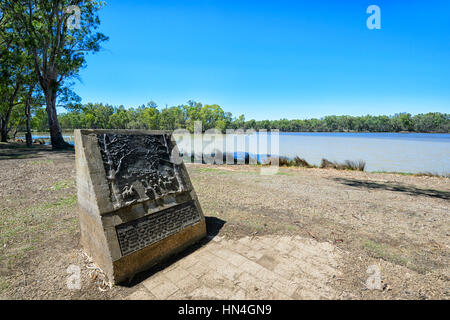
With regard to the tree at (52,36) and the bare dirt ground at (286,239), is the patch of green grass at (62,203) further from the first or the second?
the tree at (52,36)

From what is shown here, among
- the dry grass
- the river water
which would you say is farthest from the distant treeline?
the dry grass

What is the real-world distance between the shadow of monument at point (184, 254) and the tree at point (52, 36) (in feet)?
50.2

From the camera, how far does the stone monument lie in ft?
8.20

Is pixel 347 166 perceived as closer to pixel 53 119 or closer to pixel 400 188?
pixel 400 188

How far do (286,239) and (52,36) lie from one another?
18.4 m

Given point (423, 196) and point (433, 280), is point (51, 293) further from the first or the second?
point (423, 196)

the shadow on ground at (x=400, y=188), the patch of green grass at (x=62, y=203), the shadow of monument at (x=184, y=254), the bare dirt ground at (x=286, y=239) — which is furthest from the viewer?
the shadow on ground at (x=400, y=188)

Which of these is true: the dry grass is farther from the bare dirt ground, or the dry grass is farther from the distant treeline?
the distant treeline

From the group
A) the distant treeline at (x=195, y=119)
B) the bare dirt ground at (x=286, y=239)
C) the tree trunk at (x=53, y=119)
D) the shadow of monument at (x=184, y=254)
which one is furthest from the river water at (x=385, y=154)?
the distant treeline at (x=195, y=119)

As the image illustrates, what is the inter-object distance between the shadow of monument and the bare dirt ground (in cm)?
→ 3

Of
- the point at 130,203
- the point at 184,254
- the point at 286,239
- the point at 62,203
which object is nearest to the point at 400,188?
the point at 286,239

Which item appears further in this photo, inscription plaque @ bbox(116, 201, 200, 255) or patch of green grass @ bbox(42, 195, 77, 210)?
patch of green grass @ bbox(42, 195, 77, 210)

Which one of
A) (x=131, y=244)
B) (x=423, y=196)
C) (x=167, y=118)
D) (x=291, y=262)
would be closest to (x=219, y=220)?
(x=291, y=262)

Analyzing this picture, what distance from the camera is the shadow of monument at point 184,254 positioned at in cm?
249
